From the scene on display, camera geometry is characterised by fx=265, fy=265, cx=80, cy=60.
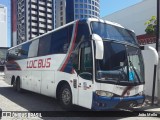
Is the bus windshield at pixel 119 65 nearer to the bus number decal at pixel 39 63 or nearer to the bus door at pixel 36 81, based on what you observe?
the bus number decal at pixel 39 63

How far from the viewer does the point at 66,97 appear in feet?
32.4

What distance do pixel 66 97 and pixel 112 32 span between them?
2.95 meters

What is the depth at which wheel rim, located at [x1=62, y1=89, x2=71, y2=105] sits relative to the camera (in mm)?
9750

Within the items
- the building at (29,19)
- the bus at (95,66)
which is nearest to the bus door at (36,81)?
the bus at (95,66)

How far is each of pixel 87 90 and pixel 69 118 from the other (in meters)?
1.10

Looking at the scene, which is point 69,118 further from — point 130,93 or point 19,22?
point 19,22

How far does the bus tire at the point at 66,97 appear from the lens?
968 centimetres

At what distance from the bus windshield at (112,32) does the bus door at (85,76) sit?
0.60 metres

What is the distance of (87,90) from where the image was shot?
8.46 meters

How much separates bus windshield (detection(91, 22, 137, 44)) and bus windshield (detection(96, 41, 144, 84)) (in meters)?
0.30

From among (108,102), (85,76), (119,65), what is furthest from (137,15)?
(108,102)

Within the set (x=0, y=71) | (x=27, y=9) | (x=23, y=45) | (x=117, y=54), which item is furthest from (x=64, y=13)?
(x=117, y=54)

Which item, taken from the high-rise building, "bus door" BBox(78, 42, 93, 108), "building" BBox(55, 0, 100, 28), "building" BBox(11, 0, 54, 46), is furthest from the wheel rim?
"building" BBox(55, 0, 100, 28)

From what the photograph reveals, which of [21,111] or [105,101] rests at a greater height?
[105,101]
